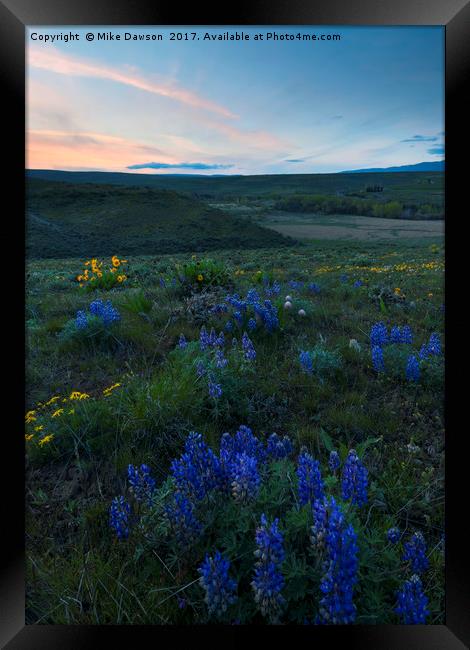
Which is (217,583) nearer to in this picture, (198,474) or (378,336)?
(198,474)

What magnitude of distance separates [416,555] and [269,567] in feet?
2.39

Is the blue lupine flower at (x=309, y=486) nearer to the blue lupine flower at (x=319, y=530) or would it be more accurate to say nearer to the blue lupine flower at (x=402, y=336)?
the blue lupine flower at (x=319, y=530)

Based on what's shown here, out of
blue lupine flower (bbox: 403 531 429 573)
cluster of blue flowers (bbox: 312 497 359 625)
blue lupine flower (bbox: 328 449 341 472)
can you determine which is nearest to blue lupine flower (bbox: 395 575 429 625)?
blue lupine flower (bbox: 403 531 429 573)

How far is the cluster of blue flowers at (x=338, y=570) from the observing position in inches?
51.4

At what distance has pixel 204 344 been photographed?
3.28 metres

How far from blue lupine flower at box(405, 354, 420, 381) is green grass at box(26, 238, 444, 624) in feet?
0.31

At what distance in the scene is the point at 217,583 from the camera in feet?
4.57

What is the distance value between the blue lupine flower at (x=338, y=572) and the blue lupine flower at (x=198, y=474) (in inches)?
19.9

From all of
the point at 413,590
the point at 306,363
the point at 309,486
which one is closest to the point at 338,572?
the point at 309,486

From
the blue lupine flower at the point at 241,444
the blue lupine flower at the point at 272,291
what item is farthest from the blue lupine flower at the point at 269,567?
the blue lupine flower at the point at 272,291

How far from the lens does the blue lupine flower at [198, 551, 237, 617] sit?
1.38 m

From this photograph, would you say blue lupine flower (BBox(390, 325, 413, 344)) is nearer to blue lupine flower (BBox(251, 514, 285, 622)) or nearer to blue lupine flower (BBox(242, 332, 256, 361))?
blue lupine flower (BBox(242, 332, 256, 361))
